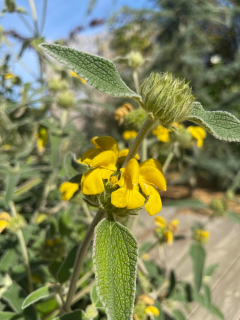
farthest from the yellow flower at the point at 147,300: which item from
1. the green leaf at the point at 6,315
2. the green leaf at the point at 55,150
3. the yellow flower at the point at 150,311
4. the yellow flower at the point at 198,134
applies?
the green leaf at the point at 55,150

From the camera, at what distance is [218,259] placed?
2.81 ft

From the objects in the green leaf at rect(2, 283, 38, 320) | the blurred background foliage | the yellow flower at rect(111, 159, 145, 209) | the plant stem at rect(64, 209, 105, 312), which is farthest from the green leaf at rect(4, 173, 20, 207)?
the yellow flower at rect(111, 159, 145, 209)

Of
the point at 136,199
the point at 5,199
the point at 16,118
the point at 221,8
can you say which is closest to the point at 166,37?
the point at 221,8

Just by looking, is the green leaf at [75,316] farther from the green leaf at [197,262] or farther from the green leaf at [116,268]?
the green leaf at [197,262]

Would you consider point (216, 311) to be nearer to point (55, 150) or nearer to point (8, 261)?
point (8, 261)

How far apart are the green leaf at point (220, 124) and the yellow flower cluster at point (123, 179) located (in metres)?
0.08

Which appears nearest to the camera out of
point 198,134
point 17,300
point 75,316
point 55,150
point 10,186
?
point 75,316

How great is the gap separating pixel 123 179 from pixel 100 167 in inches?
1.5

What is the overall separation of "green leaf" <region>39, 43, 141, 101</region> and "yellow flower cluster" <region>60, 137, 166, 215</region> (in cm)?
8

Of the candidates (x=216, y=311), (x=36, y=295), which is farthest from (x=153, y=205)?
(x=216, y=311)

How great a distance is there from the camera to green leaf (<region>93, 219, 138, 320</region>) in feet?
0.80

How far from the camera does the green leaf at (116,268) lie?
0.80 feet

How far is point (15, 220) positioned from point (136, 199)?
1.31 feet

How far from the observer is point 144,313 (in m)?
0.47
